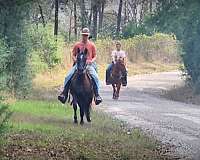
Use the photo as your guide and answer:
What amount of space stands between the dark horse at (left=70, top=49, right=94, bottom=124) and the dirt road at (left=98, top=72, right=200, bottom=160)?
158 centimetres

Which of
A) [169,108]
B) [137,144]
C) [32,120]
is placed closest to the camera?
[137,144]

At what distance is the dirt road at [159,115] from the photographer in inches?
642

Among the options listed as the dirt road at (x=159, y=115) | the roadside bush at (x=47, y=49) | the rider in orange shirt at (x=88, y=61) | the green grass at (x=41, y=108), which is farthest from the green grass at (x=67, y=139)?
the roadside bush at (x=47, y=49)

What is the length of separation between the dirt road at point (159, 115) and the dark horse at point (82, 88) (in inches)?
62.4

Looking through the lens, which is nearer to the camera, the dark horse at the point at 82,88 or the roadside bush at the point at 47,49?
the dark horse at the point at 82,88

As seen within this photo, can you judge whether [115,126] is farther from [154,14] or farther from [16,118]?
[154,14]

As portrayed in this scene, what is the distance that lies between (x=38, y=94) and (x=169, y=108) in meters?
5.19

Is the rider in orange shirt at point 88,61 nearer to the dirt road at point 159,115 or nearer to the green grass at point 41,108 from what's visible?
the green grass at point 41,108

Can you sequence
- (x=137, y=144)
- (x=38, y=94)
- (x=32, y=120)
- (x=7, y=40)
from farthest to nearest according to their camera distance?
(x=38, y=94)
(x=7, y=40)
(x=32, y=120)
(x=137, y=144)

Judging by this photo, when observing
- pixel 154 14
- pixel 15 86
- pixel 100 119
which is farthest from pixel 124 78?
pixel 154 14

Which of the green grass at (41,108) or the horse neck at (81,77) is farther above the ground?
the horse neck at (81,77)

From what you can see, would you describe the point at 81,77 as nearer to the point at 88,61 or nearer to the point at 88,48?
the point at 88,61

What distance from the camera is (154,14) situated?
15.5 metres

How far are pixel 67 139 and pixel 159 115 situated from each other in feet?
26.0
